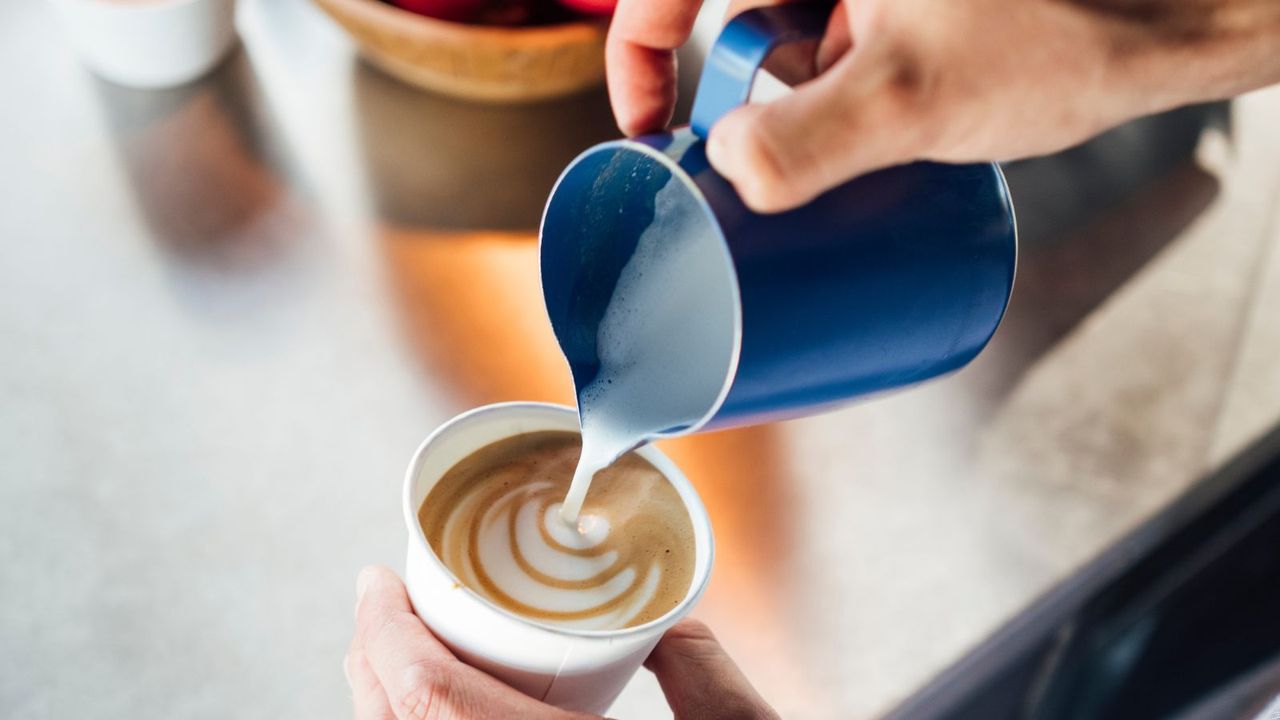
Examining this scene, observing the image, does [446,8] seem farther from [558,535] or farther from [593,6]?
[558,535]

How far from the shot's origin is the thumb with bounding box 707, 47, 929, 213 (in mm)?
542

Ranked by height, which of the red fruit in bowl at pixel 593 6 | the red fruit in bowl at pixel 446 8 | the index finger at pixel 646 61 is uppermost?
the index finger at pixel 646 61

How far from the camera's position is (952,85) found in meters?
0.60

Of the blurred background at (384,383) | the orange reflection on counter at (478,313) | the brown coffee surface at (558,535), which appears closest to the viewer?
the brown coffee surface at (558,535)

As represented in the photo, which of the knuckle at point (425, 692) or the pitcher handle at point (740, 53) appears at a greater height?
the pitcher handle at point (740, 53)

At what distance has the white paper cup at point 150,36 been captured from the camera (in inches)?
45.4

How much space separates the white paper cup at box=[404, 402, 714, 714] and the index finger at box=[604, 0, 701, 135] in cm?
20

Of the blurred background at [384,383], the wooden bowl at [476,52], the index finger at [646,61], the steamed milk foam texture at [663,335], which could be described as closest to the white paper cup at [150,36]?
the blurred background at [384,383]

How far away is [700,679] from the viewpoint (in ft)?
2.65

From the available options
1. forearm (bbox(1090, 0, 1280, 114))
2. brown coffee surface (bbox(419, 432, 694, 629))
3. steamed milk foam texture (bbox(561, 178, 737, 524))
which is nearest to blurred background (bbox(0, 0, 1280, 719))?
brown coffee surface (bbox(419, 432, 694, 629))

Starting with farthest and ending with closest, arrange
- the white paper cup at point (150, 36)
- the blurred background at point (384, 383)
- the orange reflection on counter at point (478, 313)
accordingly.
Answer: the white paper cup at point (150, 36) → the orange reflection on counter at point (478, 313) → the blurred background at point (384, 383)

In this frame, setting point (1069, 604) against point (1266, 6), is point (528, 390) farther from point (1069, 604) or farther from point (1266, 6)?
point (1266, 6)

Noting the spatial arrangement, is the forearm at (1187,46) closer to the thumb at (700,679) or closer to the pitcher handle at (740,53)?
the pitcher handle at (740,53)

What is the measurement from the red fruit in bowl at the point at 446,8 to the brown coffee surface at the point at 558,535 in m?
0.50
